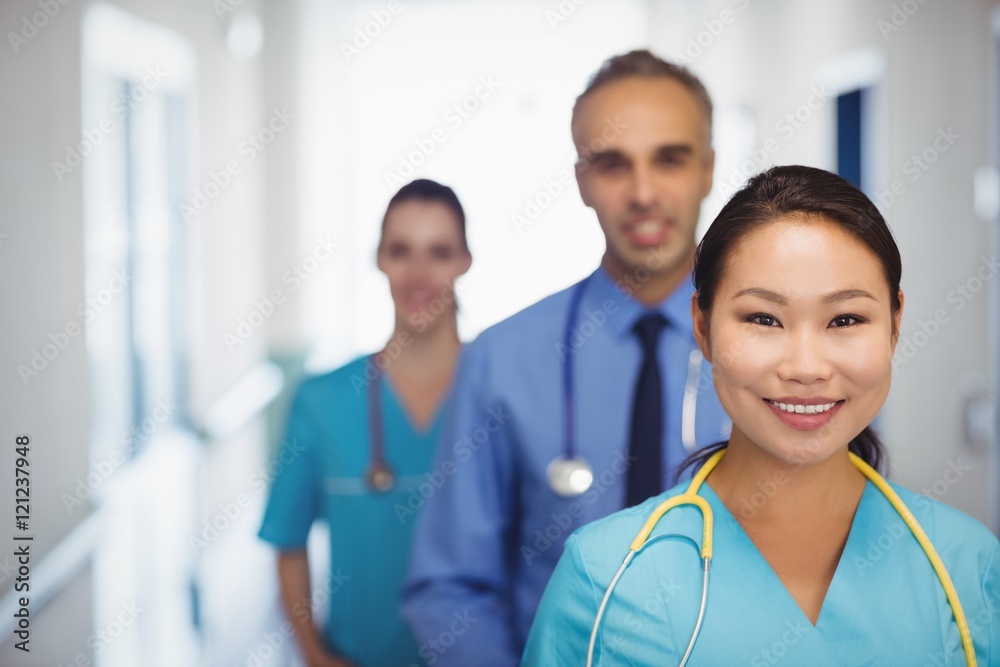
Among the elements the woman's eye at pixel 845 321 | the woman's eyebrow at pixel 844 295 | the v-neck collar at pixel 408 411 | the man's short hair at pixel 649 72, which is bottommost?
the v-neck collar at pixel 408 411

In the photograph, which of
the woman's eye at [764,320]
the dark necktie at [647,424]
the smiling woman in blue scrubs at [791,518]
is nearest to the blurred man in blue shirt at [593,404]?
the dark necktie at [647,424]

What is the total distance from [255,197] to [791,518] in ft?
2.79

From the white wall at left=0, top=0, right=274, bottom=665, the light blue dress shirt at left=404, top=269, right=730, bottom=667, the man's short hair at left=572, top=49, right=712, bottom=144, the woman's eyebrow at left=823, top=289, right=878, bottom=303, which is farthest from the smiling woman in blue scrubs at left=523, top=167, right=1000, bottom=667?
the white wall at left=0, top=0, right=274, bottom=665

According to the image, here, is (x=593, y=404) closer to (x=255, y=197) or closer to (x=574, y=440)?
(x=574, y=440)

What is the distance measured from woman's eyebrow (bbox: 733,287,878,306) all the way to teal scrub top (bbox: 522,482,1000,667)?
0.68ft

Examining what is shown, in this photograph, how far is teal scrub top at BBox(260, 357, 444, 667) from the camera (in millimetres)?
1223

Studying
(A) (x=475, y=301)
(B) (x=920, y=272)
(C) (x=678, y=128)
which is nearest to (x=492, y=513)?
(A) (x=475, y=301)

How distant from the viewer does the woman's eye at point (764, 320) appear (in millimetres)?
727

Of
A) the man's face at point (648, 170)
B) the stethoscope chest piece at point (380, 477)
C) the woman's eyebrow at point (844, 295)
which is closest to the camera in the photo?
the woman's eyebrow at point (844, 295)

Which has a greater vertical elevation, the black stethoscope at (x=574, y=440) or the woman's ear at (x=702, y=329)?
the woman's ear at (x=702, y=329)

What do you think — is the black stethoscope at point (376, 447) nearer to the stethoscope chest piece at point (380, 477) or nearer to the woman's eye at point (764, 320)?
the stethoscope chest piece at point (380, 477)

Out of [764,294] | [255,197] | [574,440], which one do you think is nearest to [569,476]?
[574,440]

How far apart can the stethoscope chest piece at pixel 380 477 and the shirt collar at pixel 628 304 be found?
37cm

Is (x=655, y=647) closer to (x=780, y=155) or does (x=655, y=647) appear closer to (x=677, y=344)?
(x=677, y=344)
